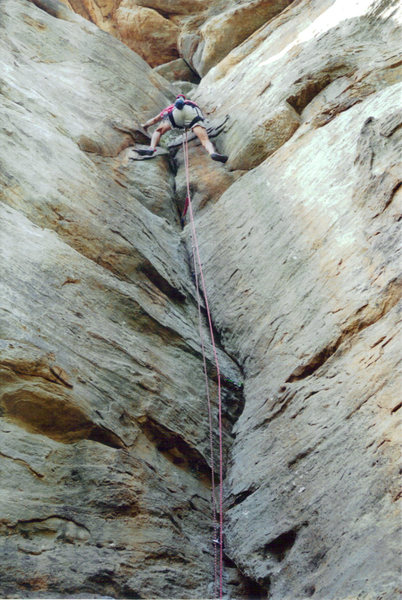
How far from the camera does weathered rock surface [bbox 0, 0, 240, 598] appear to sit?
405cm

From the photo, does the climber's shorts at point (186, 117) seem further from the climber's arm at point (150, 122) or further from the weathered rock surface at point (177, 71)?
the weathered rock surface at point (177, 71)

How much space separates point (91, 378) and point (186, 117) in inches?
266

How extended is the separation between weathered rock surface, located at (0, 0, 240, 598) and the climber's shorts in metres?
2.08

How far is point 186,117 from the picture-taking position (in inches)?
416

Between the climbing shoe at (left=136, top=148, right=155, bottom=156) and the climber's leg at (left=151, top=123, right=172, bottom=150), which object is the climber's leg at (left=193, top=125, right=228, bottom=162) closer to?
the climber's leg at (left=151, top=123, right=172, bottom=150)

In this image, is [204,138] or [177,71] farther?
[177,71]

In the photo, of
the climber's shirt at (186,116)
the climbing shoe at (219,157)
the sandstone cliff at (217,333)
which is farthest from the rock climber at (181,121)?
the climbing shoe at (219,157)

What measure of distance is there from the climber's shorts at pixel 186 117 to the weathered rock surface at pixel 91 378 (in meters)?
2.08

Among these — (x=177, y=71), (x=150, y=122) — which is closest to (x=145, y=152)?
(x=150, y=122)

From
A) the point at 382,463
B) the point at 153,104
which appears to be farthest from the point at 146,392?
the point at 153,104

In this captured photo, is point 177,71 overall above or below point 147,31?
below

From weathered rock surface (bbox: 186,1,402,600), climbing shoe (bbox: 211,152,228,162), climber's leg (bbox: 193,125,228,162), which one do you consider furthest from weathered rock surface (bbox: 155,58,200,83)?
climbing shoe (bbox: 211,152,228,162)

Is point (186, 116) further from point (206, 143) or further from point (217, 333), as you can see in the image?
point (217, 333)

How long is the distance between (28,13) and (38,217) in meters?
7.07
